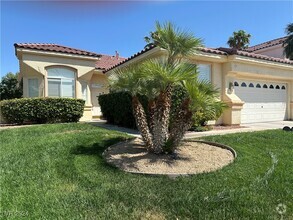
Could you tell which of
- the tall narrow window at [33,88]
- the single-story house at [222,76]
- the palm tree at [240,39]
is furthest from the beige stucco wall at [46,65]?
the palm tree at [240,39]

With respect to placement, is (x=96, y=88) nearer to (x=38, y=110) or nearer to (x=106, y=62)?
(x=106, y=62)

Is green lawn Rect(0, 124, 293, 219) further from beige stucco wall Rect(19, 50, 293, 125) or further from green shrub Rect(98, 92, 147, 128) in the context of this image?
beige stucco wall Rect(19, 50, 293, 125)

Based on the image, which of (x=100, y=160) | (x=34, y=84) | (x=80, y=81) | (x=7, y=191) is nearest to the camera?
(x=7, y=191)

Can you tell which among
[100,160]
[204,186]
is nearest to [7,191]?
[100,160]

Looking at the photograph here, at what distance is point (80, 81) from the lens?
17797mm

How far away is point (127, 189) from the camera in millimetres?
4570

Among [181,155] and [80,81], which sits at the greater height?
[80,81]

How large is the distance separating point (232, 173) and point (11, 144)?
261 inches

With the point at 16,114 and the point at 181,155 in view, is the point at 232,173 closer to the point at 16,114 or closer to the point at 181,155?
the point at 181,155

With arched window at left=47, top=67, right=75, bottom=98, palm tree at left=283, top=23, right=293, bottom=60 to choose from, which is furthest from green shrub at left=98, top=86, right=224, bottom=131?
palm tree at left=283, top=23, right=293, bottom=60

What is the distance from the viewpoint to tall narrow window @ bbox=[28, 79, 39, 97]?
16594mm

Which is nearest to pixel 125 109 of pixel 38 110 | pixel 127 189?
pixel 38 110

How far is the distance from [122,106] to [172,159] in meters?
6.73

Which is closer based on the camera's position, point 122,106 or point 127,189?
point 127,189
